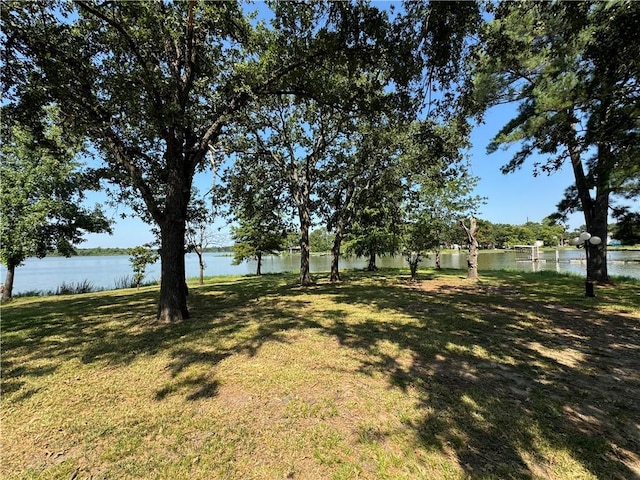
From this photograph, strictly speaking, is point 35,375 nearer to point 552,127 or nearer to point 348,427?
point 348,427

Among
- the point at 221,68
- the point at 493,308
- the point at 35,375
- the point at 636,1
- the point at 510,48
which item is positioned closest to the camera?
the point at 35,375

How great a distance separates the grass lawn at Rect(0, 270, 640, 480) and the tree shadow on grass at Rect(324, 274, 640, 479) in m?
0.02

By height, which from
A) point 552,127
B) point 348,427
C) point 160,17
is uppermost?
point 160,17

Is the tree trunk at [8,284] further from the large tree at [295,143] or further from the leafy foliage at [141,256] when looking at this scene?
the large tree at [295,143]

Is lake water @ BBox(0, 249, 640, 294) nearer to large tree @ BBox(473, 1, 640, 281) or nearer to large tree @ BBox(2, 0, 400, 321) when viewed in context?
large tree @ BBox(473, 1, 640, 281)

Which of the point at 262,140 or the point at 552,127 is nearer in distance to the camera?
the point at 552,127

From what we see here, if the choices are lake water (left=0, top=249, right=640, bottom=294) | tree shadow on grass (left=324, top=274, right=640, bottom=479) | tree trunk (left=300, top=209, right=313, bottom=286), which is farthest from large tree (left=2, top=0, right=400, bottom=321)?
lake water (left=0, top=249, right=640, bottom=294)

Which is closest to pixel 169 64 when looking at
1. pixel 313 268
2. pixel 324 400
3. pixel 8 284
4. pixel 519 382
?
pixel 324 400

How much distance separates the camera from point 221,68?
6.41 m

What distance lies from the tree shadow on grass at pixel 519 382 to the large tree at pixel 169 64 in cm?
442

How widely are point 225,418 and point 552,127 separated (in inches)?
301

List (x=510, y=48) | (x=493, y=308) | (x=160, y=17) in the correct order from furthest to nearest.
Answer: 1. (x=493, y=308)
2. (x=510, y=48)
3. (x=160, y=17)

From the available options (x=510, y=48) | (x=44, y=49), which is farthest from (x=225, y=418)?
(x=510, y=48)

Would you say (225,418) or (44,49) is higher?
(44,49)
